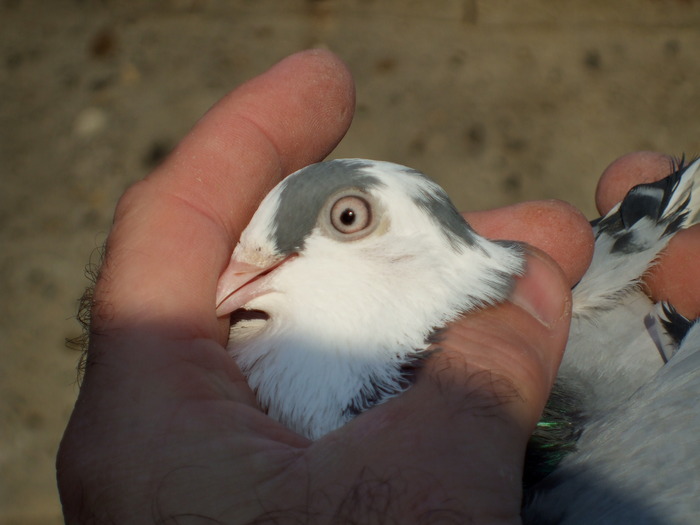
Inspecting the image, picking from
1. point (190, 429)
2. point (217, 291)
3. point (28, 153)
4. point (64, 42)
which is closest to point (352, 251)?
point (217, 291)

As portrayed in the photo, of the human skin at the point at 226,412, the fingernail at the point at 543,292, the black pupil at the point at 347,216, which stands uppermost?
the black pupil at the point at 347,216

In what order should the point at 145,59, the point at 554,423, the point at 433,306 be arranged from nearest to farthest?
1. the point at 433,306
2. the point at 554,423
3. the point at 145,59

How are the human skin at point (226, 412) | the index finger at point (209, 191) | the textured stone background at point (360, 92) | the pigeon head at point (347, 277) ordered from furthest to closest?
the textured stone background at point (360, 92)
the pigeon head at point (347, 277)
the index finger at point (209, 191)
the human skin at point (226, 412)

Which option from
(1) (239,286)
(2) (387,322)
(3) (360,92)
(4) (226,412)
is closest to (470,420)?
(2) (387,322)

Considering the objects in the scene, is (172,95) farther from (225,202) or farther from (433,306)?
(433,306)

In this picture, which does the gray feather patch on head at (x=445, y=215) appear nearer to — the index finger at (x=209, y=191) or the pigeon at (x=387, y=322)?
the pigeon at (x=387, y=322)

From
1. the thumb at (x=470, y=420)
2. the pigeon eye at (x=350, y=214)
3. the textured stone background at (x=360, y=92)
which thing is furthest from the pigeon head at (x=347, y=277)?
the textured stone background at (x=360, y=92)

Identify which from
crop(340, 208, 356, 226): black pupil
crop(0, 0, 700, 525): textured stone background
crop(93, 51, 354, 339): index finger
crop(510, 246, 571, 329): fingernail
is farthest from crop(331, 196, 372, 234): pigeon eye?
crop(0, 0, 700, 525): textured stone background

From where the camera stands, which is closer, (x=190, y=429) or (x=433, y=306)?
(x=190, y=429)
